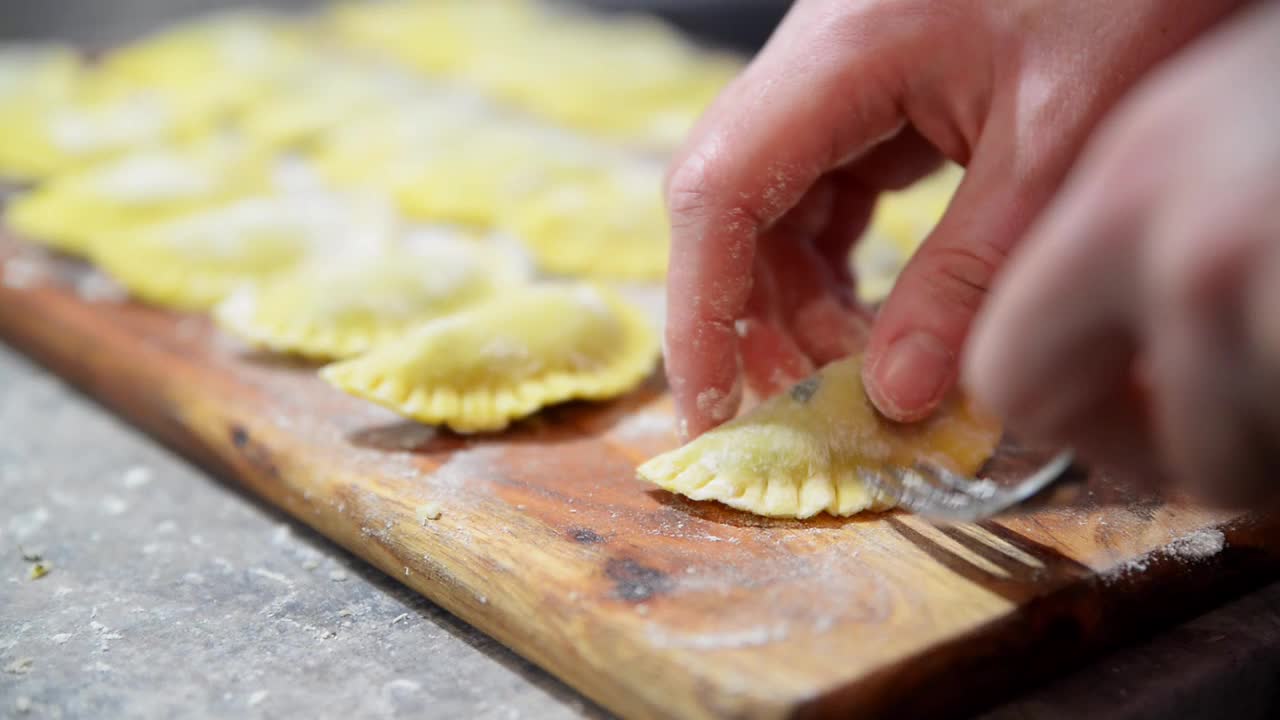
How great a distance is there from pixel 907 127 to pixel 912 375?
488mm

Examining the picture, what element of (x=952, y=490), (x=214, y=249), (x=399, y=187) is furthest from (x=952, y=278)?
(x=399, y=187)

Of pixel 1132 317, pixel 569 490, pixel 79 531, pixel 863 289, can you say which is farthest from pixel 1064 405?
pixel 79 531

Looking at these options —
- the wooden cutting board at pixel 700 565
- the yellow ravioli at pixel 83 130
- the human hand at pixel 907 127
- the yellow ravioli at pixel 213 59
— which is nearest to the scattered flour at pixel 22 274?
the yellow ravioli at pixel 83 130

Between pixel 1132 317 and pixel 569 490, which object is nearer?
pixel 1132 317

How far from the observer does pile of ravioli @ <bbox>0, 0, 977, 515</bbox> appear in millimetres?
2016

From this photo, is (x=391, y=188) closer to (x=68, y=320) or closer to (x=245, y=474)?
(x=68, y=320)

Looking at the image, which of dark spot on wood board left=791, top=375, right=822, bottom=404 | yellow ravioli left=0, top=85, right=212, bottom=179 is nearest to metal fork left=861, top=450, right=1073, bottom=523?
dark spot on wood board left=791, top=375, right=822, bottom=404

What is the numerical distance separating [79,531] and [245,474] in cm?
24

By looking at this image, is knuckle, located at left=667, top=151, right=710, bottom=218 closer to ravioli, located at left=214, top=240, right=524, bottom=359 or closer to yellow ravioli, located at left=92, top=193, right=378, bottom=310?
ravioli, located at left=214, top=240, right=524, bottom=359

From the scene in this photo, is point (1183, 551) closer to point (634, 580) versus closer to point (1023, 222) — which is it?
point (1023, 222)

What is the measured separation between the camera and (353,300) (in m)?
2.17

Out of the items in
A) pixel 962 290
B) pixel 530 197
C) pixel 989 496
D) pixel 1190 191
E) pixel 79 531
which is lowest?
pixel 79 531

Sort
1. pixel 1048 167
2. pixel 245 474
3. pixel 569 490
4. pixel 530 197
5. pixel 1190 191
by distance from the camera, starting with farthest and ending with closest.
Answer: pixel 530 197
pixel 245 474
pixel 569 490
pixel 1048 167
pixel 1190 191

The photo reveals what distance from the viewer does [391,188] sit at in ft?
9.70
